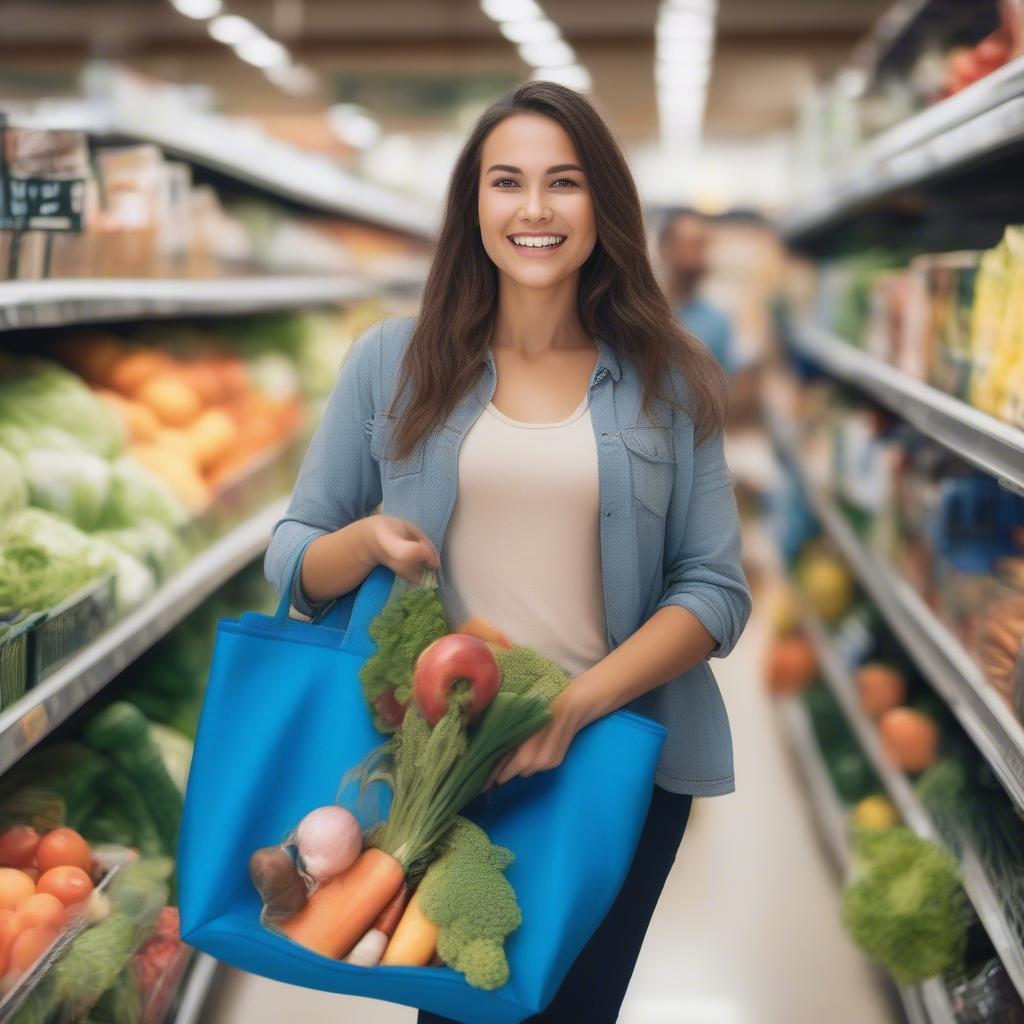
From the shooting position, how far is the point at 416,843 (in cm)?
142

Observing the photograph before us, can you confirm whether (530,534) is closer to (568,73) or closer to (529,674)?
(529,674)

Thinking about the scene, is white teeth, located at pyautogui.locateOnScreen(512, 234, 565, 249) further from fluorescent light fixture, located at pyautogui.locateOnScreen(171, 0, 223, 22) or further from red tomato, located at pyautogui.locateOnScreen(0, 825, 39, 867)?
fluorescent light fixture, located at pyautogui.locateOnScreen(171, 0, 223, 22)

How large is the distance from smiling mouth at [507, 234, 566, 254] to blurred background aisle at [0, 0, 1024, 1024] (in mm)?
193

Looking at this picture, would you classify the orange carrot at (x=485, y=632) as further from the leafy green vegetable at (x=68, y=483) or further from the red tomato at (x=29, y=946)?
the leafy green vegetable at (x=68, y=483)

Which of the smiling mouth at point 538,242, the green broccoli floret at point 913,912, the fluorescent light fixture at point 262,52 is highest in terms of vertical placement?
the fluorescent light fixture at point 262,52

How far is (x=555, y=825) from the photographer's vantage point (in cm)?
142

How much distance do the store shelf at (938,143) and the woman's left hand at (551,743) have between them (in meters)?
1.18

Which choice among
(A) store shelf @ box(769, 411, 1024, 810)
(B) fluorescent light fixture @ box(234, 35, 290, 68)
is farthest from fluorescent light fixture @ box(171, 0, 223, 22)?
(A) store shelf @ box(769, 411, 1024, 810)

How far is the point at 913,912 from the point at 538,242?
1.39m

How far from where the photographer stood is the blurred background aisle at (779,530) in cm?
212

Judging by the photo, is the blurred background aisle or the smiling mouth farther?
the blurred background aisle

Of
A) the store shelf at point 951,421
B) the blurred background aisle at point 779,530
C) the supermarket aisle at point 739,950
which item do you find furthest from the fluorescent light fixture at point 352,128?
the supermarket aisle at point 739,950

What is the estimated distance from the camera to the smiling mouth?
5.26 feet

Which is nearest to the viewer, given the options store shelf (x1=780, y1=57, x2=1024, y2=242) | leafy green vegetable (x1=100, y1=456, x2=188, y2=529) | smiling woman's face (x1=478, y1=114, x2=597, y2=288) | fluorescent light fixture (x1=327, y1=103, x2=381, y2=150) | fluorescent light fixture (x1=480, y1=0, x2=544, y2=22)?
smiling woman's face (x1=478, y1=114, x2=597, y2=288)
